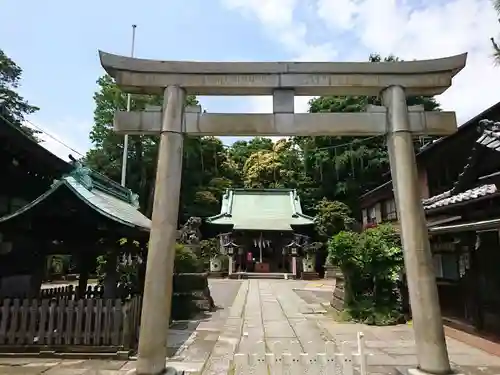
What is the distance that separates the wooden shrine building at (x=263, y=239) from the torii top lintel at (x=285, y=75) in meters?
25.1

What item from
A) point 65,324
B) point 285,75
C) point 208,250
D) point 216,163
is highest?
point 216,163

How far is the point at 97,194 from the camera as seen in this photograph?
9602 millimetres

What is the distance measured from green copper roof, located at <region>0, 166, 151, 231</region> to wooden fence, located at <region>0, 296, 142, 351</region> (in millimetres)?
1774

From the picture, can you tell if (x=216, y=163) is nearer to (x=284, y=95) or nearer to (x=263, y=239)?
(x=263, y=239)

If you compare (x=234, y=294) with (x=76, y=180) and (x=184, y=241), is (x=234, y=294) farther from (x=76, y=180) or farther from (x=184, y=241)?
(x=76, y=180)

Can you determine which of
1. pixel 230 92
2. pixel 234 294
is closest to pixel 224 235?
pixel 234 294

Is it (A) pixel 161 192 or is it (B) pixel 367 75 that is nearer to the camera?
(A) pixel 161 192

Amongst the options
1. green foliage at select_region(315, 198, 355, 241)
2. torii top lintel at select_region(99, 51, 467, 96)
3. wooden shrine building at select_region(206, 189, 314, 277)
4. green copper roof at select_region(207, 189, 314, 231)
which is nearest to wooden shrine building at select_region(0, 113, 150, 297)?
torii top lintel at select_region(99, 51, 467, 96)

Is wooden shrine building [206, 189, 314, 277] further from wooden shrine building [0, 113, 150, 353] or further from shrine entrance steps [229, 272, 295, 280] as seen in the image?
wooden shrine building [0, 113, 150, 353]

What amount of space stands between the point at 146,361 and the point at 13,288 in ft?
20.6

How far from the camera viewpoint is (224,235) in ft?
104

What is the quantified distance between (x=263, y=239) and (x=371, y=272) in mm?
20862

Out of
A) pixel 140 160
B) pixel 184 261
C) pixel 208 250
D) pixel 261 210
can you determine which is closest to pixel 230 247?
pixel 208 250

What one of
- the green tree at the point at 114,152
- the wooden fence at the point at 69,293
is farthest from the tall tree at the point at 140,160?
the wooden fence at the point at 69,293
